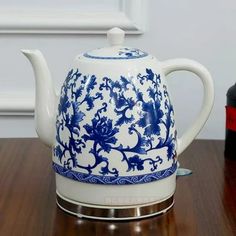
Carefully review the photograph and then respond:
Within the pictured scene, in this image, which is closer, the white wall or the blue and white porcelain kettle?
the blue and white porcelain kettle

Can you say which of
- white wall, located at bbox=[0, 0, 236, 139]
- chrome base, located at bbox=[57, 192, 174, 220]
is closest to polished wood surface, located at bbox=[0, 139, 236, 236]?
chrome base, located at bbox=[57, 192, 174, 220]

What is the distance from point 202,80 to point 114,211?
0.57 feet

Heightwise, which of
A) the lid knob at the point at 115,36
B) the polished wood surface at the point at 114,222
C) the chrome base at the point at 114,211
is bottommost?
the polished wood surface at the point at 114,222

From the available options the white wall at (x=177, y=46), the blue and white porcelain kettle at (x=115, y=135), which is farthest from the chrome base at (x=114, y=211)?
the white wall at (x=177, y=46)

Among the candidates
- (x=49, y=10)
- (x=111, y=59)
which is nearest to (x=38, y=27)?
(x=49, y=10)

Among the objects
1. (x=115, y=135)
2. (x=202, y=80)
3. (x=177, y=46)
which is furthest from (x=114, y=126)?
(x=177, y=46)

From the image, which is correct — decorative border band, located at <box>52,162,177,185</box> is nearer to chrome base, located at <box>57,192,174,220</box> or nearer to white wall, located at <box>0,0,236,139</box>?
chrome base, located at <box>57,192,174,220</box>

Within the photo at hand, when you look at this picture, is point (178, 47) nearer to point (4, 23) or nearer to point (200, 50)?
point (200, 50)

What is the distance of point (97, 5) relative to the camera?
90 cm

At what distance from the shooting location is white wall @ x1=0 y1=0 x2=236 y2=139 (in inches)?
35.9

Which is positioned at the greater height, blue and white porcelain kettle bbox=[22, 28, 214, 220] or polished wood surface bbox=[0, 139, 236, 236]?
blue and white porcelain kettle bbox=[22, 28, 214, 220]

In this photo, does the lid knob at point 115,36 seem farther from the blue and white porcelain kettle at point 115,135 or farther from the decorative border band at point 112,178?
the decorative border band at point 112,178

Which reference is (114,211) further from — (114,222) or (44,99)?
(44,99)

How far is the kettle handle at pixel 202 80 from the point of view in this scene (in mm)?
624
